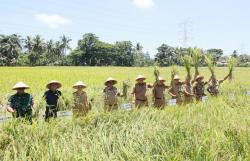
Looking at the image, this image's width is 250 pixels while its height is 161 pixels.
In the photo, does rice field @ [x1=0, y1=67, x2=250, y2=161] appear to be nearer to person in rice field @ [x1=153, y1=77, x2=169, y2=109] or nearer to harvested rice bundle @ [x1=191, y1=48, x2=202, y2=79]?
person in rice field @ [x1=153, y1=77, x2=169, y2=109]

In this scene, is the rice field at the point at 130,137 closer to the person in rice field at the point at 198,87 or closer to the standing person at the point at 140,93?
the standing person at the point at 140,93

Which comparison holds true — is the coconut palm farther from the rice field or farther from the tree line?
the rice field

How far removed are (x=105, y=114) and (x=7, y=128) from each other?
53.5 inches

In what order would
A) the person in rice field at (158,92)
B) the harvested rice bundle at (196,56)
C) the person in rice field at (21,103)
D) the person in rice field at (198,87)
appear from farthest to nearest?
the harvested rice bundle at (196,56), the person in rice field at (198,87), the person in rice field at (158,92), the person in rice field at (21,103)

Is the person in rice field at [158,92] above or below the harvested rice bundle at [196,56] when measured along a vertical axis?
below

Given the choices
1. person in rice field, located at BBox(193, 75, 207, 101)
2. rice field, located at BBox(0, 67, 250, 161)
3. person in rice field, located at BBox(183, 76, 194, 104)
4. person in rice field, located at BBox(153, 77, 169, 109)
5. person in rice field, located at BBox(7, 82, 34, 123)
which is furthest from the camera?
person in rice field, located at BBox(193, 75, 207, 101)

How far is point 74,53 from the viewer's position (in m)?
77.8

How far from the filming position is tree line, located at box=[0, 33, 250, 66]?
2835 inches

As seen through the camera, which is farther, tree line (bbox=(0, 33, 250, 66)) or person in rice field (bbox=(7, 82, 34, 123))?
tree line (bbox=(0, 33, 250, 66))

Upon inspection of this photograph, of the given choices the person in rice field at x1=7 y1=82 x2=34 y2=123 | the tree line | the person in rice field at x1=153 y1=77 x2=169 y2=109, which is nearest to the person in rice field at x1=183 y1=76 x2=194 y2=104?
the person in rice field at x1=153 y1=77 x2=169 y2=109

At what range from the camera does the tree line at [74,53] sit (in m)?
72.0

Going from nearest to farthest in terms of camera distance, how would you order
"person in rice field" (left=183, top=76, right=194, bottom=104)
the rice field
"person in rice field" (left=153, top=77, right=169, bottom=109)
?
the rice field < "person in rice field" (left=153, top=77, right=169, bottom=109) < "person in rice field" (left=183, top=76, right=194, bottom=104)

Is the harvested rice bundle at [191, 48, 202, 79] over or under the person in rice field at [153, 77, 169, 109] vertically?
over

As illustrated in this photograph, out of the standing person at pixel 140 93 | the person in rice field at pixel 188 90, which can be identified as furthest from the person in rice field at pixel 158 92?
the person in rice field at pixel 188 90
